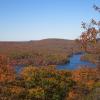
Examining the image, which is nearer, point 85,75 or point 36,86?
point 36,86

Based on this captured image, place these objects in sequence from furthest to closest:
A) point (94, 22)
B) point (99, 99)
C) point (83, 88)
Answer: point (83, 88) → point (94, 22) → point (99, 99)

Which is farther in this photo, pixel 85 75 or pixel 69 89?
pixel 85 75

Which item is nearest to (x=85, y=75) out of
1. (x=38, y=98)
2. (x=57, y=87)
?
(x=57, y=87)

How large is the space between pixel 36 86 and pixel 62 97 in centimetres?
300

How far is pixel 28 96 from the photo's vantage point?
2700 cm

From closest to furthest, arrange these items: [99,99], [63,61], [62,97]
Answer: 1. [99,99]
2. [62,97]
3. [63,61]

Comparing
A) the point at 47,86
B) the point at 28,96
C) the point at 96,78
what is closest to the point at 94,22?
the point at 28,96

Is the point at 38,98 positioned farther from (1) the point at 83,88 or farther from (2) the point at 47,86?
(1) the point at 83,88

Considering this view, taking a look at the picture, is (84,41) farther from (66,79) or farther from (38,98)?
(66,79)

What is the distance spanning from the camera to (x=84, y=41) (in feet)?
54.9

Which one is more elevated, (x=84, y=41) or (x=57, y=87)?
(x=84, y=41)

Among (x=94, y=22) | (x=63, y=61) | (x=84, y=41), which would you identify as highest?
(x=94, y=22)

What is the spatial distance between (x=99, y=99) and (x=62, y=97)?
1399cm

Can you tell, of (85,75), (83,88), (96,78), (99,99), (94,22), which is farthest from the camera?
(85,75)
